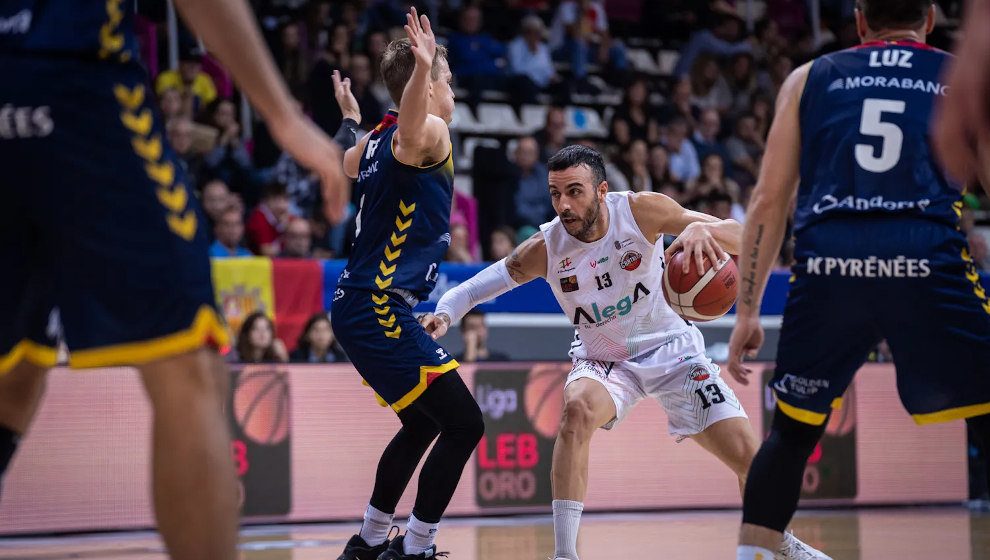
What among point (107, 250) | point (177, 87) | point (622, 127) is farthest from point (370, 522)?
Result: point (622, 127)

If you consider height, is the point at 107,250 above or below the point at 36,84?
below

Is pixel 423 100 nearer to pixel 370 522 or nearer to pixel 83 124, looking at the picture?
pixel 370 522

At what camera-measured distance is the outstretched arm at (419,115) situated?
465cm

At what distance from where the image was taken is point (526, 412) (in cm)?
882

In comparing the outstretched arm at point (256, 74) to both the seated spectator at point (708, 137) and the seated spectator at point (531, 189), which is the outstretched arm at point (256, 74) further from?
the seated spectator at point (708, 137)

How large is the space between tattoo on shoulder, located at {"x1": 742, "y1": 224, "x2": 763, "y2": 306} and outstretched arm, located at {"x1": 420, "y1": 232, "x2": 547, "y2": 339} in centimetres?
222

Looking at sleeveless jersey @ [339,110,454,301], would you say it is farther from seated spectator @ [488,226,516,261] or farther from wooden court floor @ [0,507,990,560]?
seated spectator @ [488,226,516,261]

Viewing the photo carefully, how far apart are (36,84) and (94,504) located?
6090mm

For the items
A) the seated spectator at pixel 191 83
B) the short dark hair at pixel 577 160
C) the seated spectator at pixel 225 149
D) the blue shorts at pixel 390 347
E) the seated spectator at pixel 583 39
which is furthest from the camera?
the seated spectator at pixel 583 39

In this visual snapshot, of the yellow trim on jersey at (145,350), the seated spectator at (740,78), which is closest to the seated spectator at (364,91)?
the seated spectator at (740,78)

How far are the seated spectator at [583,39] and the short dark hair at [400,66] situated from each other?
9456 millimetres

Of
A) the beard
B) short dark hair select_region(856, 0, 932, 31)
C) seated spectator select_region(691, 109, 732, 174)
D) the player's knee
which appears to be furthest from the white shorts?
seated spectator select_region(691, 109, 732, 174)

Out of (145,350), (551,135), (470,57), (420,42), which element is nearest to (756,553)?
(145,350)

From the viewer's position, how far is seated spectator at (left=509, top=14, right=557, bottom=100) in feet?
46.0
